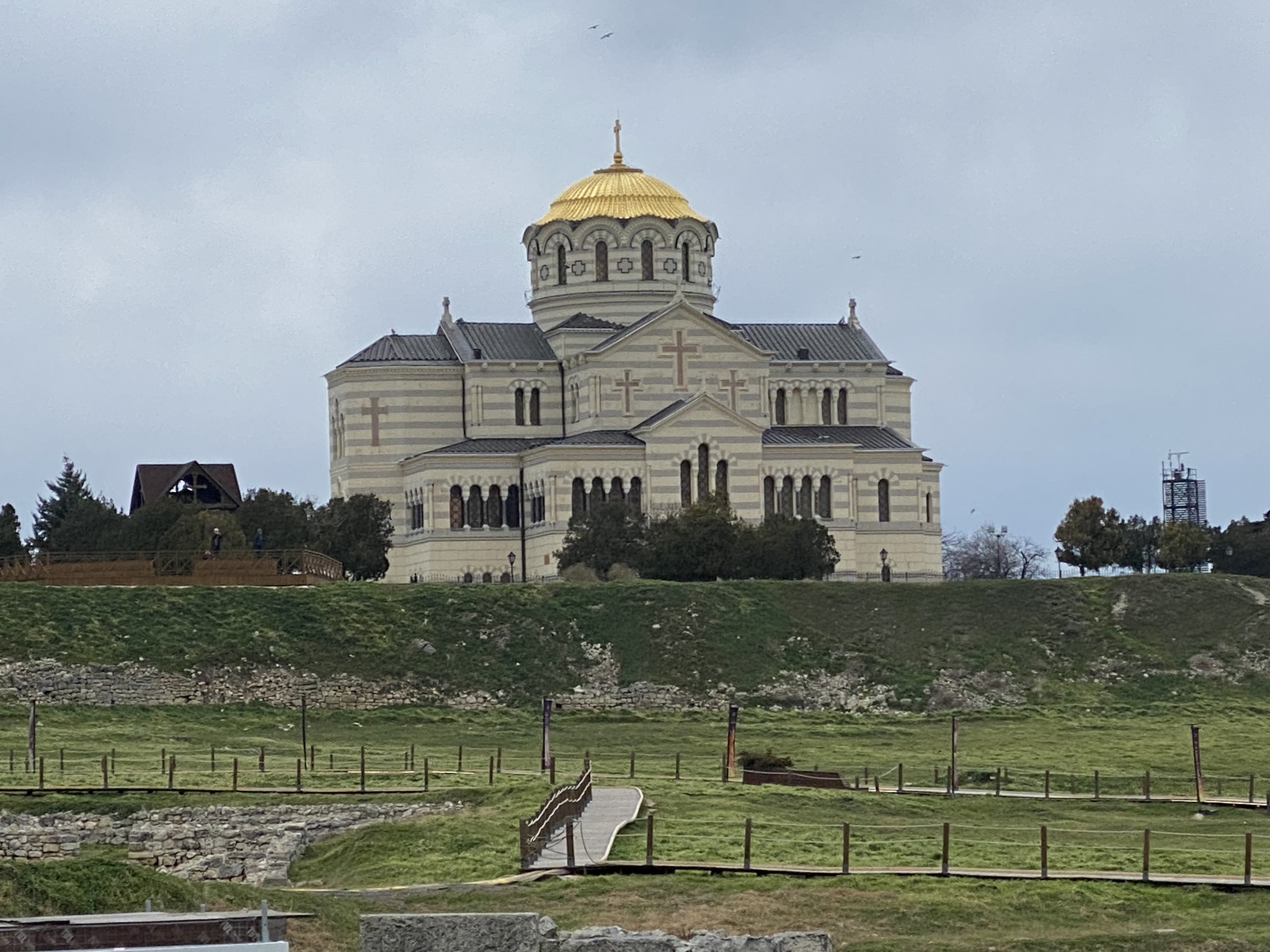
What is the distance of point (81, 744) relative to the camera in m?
62.4

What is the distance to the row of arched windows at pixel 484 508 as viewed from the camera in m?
98.9

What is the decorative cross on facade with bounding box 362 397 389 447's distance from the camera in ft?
336

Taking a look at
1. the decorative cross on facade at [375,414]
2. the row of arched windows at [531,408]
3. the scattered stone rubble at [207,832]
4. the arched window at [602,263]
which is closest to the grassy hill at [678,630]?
the decorative cross on facade at [375,414]

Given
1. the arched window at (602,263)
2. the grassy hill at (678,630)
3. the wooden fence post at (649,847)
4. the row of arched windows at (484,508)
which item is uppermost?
the arched window at (602,263)

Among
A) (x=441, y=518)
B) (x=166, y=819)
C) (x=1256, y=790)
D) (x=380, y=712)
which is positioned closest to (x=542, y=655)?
(x=380, y=712)

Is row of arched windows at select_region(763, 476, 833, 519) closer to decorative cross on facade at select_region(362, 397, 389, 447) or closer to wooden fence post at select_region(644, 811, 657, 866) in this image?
decorative cross on facade at select_region(362, 397, 389, 447)

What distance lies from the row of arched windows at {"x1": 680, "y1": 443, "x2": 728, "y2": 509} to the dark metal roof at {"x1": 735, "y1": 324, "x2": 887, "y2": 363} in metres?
8.14

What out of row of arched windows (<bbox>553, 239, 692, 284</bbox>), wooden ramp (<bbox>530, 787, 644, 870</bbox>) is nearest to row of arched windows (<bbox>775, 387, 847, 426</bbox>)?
row of arched windows (<bbox>553, 239, 692, 284</bbox>)

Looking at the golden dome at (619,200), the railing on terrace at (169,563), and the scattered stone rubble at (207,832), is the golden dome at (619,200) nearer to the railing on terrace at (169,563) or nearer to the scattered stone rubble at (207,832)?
the railing on terrace at (169,563)

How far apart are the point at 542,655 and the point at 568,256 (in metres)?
28.9

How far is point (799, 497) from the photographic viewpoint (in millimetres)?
100750

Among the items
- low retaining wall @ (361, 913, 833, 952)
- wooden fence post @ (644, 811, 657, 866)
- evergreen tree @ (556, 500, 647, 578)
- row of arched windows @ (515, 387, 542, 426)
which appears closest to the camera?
low retaining wall @ (361, 913, 833, 952)

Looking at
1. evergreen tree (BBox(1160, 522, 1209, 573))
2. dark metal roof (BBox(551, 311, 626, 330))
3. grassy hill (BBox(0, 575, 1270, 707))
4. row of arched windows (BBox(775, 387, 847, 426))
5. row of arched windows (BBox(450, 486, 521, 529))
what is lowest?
grassy hill (BBox(0, 575, 1270, 707))

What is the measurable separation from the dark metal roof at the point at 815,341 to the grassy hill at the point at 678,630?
1968cm
